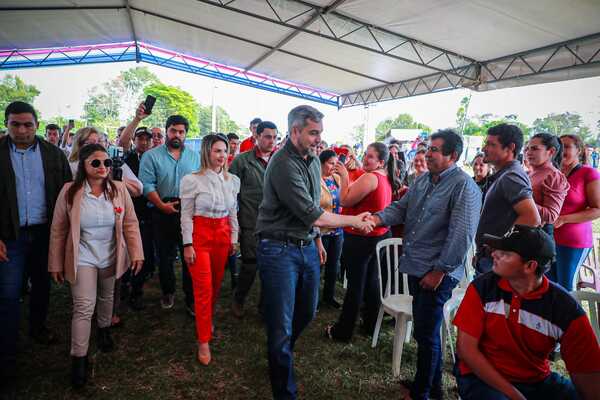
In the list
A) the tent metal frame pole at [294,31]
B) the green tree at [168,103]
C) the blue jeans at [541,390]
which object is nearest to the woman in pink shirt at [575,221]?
the blue jeans at [541,390]

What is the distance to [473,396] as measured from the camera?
173 centimetres

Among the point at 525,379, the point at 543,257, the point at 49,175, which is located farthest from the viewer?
the point at 49,175

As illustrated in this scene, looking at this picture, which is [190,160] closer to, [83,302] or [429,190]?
[83,302]

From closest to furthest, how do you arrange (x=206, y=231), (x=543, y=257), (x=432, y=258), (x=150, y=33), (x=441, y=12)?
1. (x=543, y=257)
2. (x=432, y=258)
3. (x=206, y=231)
4. (x=441, y=12)
5. (x=150, y=33)

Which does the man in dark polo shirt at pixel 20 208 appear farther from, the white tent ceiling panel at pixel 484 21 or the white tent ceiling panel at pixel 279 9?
the white tent ceiling panel at pixel 279 9

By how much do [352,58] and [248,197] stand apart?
8.26m

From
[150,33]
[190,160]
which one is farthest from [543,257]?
[150,33]

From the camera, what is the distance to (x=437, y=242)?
2.34 meters

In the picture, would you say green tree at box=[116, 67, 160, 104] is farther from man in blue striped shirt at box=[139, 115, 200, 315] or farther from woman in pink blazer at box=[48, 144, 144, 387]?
woman in pink blazer at box=[48, 144, 144, 387]

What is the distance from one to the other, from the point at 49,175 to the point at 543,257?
3338mm

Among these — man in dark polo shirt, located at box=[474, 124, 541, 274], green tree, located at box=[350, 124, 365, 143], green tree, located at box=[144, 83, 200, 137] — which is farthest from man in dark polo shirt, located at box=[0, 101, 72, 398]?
green tree, located at box=[144, 83, 200, 137]

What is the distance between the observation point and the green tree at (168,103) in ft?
127

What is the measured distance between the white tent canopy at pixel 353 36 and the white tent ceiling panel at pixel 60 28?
0.03 meters

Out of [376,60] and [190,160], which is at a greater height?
[376,60]
